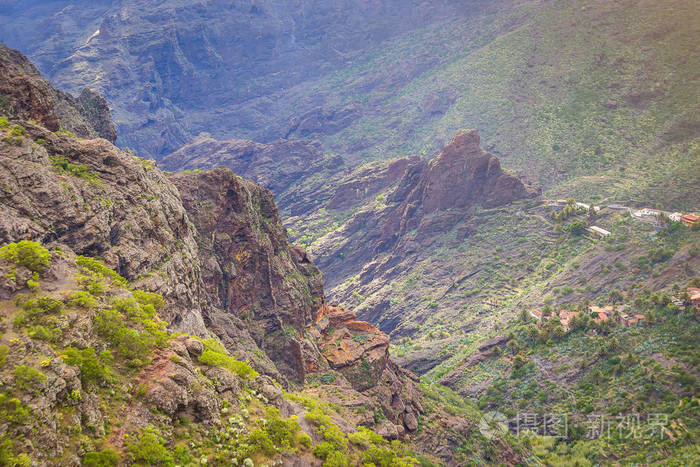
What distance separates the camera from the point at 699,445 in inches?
2032

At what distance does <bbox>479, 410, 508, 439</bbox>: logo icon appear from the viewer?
220 feet

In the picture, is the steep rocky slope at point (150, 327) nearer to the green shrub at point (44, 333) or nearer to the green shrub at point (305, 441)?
the green shrub at point (44, 333)

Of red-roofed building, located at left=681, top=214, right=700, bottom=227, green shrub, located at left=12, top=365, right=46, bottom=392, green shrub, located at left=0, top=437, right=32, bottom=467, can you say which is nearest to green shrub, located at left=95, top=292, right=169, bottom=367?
green shrub, located at left=12, top=365, right=46, bottom=392

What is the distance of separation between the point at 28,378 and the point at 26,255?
28.8 ft

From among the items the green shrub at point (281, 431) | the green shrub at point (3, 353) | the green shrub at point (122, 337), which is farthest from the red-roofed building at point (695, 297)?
the green shrub at point (3, 353)

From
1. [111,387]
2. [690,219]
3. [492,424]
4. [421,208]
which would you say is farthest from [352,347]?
[421,208]

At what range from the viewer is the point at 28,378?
55.6ft

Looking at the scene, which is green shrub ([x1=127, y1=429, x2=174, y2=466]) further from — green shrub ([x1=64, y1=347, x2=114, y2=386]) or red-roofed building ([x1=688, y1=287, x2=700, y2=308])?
red-roofed building ([x1=688, y1=287, x2=700, y2=308])

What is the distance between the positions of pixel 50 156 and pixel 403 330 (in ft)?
342

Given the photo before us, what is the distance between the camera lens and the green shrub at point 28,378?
16770 millimetres

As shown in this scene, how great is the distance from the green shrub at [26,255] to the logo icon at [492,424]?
199 ft

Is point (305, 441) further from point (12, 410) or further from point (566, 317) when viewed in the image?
point (566, 317)

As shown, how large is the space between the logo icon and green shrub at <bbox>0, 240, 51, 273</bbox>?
199ft

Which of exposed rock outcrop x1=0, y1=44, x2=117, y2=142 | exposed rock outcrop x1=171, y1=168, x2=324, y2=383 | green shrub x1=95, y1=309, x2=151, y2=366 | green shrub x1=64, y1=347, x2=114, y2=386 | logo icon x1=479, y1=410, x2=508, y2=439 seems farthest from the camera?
logo icon x1=479, y1=410, x2=508, y2=439
